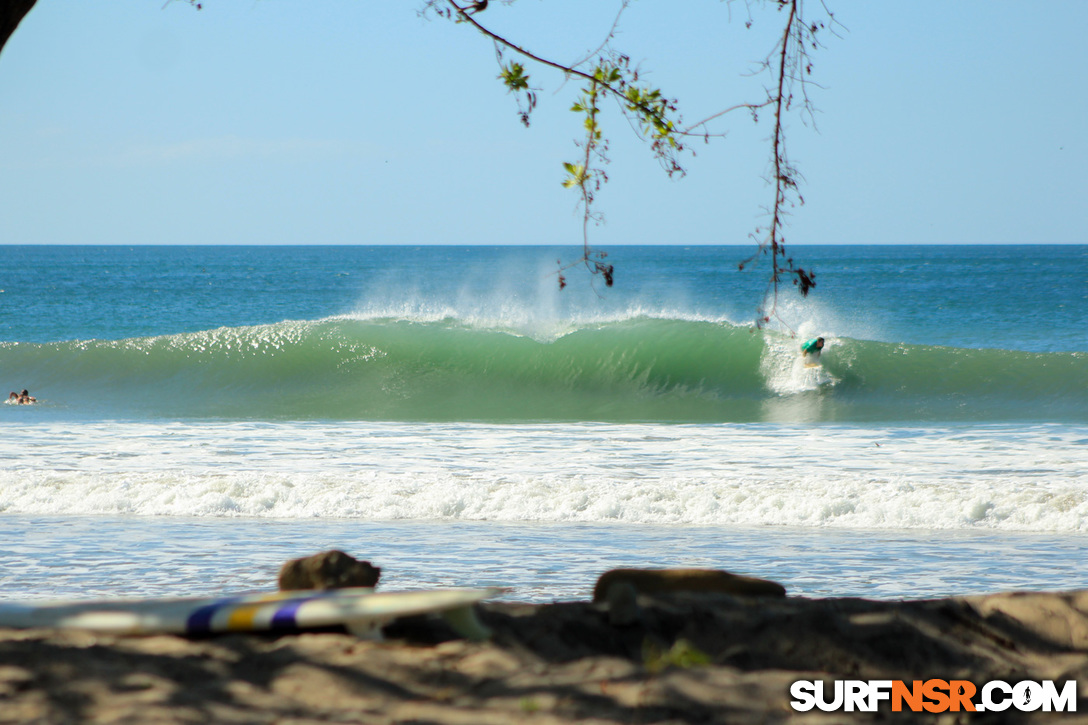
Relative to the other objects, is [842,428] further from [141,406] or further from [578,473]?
[141,406]

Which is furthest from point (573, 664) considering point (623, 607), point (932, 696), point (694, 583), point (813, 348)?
point (813, 348)

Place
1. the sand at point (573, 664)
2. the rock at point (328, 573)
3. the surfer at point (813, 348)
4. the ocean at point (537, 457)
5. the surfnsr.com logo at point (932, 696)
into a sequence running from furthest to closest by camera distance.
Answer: the surfer at point (813, 348) → the ocean at point (537, 457) → the rock at point (328, 573) → the surfnsr.com logo at point (932, 696) → the sand at point (573, 664)

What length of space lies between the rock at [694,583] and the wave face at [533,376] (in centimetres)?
1026

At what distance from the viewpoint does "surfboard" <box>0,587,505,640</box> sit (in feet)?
10.5

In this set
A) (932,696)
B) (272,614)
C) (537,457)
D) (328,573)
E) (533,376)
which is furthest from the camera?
(533,376)

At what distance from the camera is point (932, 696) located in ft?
9.65

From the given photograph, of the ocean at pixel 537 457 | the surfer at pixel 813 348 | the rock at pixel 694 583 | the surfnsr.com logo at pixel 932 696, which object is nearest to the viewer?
the surfnsr.com logo at pixel 932 696

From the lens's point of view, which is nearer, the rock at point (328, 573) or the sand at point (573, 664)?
the sand at point (573, 664)

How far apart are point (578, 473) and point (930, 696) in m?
6.29

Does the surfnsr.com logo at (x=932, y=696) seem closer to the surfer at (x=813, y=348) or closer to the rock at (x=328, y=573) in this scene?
the rock at (x=328, y=573)

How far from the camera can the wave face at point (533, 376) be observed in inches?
599

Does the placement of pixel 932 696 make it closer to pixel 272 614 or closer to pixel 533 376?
pixel 272 614

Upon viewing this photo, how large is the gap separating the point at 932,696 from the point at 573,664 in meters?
1.08

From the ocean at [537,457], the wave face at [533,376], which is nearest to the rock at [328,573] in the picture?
the ocean at [537,457]
